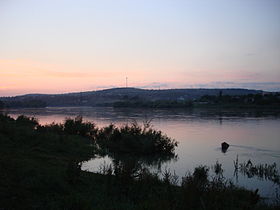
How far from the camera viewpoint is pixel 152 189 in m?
9.32

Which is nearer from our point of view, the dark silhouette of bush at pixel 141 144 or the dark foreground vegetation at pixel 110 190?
the dark foreground vegetation at pixel 110 190

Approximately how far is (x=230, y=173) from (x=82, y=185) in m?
7.56

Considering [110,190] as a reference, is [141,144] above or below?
below

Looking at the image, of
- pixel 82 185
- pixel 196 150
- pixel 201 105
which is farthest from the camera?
pixel 201 105

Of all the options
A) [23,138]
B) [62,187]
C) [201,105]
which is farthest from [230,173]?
[201,105]

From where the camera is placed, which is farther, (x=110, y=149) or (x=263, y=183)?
(x=110, y=149)

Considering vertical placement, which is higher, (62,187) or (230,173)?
(62,187)

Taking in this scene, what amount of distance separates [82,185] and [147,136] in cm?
1038

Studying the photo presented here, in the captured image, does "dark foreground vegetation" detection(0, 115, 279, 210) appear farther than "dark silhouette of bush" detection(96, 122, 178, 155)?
No

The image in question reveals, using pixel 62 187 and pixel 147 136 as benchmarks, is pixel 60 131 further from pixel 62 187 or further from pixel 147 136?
pixel 62 187

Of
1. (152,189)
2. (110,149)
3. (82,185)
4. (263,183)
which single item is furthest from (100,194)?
(110,149)

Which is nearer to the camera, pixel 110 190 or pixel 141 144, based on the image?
pixel 110 190

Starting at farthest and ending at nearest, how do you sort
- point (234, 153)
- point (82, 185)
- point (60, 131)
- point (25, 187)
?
point (60, 131)
point (234, 153)
point (82, 185)
point (25, 187)

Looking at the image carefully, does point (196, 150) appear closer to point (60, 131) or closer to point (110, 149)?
point (110, 149)
